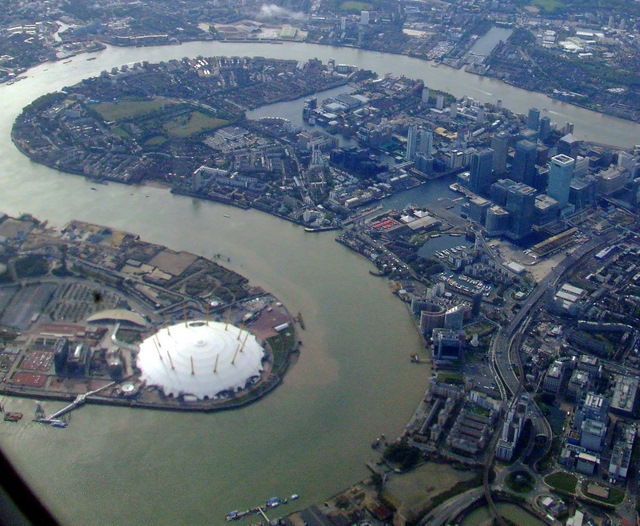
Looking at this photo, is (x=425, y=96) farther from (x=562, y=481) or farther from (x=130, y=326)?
(x=562, y=481)

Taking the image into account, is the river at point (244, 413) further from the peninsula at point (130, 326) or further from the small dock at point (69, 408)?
the peninsula at point (130, 326)

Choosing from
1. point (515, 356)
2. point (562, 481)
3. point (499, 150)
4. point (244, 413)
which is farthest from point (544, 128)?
point (244, 413)

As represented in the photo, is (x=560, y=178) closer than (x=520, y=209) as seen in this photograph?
No

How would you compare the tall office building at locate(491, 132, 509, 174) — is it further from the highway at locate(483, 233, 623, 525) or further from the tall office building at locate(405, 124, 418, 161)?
the highway at locate(483, 233, 623, 525)

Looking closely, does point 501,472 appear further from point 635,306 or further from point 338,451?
point 635,306

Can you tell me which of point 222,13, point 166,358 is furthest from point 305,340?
point 222,13

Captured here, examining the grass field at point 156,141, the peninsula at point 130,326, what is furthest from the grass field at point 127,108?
the peninsula at point 130,326

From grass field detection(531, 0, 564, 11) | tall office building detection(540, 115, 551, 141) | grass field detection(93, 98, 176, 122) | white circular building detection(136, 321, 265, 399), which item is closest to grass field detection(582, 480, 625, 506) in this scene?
white circular building detection(136, 321, 265, 399)
